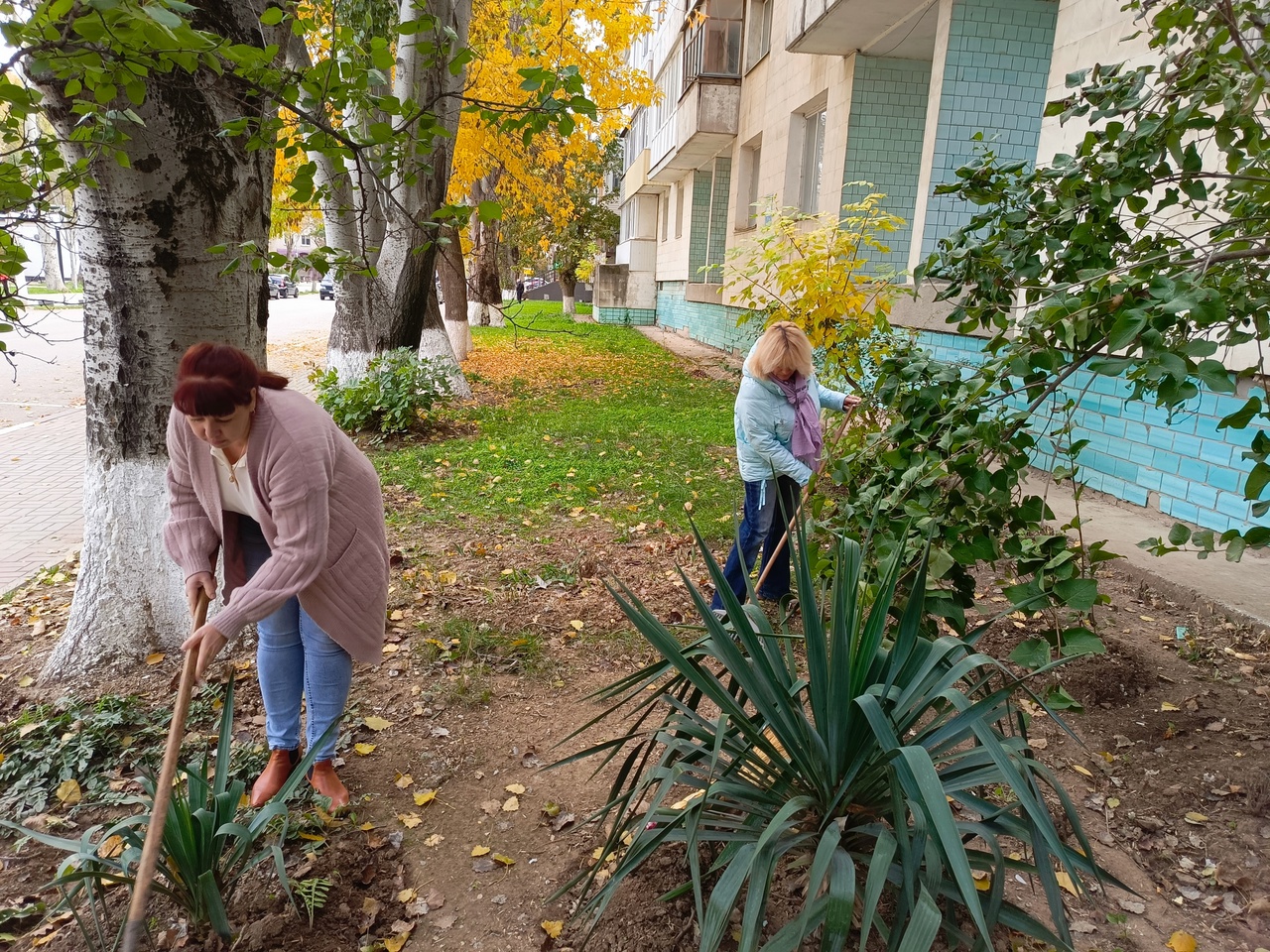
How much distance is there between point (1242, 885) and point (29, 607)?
564cm

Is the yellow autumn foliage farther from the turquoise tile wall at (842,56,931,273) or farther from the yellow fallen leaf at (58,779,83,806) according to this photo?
→ the yellow fallen leaf at (58,779,83,806)

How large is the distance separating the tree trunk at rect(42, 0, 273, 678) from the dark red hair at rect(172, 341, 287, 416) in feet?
3.78

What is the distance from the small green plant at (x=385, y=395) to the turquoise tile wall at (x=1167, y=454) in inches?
230

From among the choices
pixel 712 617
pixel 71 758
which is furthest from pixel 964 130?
pixel 71 758

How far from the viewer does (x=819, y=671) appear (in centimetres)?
200

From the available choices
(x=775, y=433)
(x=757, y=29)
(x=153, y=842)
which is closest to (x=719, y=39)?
(x=757, y=29)

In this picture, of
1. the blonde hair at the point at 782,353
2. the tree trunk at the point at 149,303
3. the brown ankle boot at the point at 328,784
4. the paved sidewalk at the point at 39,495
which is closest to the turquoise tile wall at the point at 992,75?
the blonde hair at the point at 782,353

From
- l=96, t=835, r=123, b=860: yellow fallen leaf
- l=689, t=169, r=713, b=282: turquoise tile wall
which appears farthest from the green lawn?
l=689, t=169, r=713, b=282: turquoise tile wall

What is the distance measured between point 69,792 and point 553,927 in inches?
72.2

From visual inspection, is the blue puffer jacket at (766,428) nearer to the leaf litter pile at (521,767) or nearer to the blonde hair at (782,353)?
the blonde hair at (782,353)

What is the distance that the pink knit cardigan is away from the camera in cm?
235

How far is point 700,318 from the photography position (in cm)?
1941

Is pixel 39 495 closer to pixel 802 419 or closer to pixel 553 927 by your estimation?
pixel 802 419

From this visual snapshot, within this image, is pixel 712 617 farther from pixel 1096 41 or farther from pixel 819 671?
pixel 1096 41
